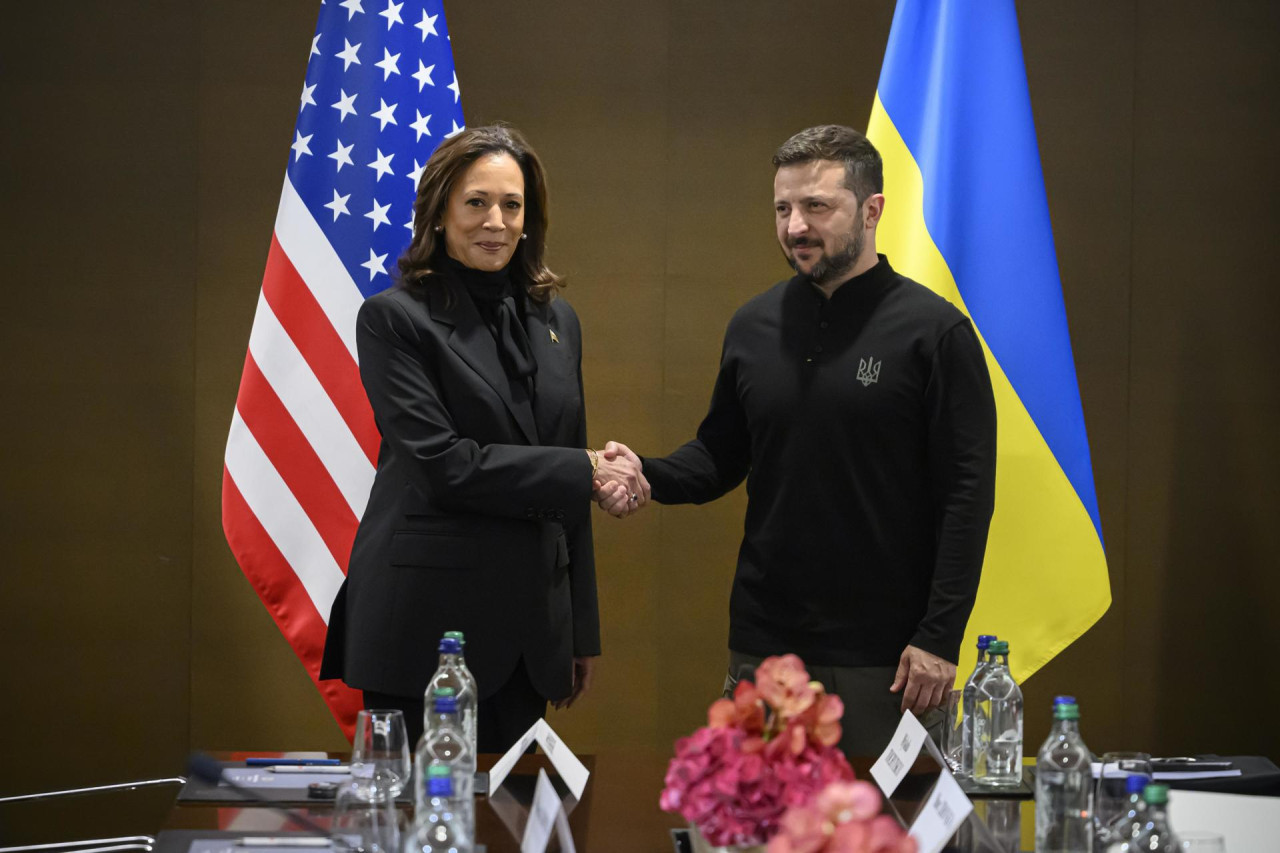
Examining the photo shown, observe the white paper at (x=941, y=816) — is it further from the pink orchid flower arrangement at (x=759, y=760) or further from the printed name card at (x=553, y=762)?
the printed name card at (x=553, y=762)

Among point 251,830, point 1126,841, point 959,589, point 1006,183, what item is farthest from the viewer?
point 1006,183

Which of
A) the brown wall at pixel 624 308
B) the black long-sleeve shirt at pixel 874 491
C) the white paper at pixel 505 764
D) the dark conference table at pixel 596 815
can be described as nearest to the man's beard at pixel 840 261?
the black long-sleeve shirt at pixel 874 491

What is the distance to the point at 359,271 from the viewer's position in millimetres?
3416

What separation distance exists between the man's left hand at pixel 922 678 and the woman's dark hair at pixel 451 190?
1085mm

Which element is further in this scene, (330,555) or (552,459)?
(330,555)

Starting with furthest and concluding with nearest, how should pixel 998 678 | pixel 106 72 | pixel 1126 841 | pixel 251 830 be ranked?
pixel 106 72 → pixel 998 678 → pixel 251 830 → pixel 1126 841

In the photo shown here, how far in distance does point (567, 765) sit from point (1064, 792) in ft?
2.23

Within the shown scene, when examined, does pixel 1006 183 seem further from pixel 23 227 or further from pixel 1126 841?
pixel 23 227

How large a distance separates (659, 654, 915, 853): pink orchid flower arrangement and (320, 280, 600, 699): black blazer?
4.15 ft

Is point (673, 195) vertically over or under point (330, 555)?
over

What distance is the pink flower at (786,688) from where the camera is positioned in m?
1.34

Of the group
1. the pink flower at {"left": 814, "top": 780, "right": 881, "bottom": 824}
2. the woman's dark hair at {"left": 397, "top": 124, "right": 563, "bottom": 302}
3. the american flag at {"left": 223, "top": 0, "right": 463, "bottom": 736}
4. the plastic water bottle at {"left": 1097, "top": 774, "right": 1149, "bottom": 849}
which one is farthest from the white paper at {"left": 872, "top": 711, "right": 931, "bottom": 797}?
the american flag at {"left": 223, "top": 0, "right": 463, "bottom": 736}

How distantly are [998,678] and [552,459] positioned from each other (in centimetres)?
98

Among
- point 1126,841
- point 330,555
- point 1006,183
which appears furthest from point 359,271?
point 1126,841
